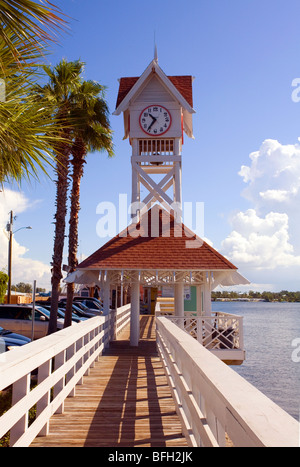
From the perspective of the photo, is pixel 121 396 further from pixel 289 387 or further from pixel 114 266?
pixel 289 387

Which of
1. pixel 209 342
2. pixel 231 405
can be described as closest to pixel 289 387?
pixel 209 342

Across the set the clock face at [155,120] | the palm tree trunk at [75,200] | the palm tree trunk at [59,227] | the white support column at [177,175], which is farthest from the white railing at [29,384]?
the palm tree trunk at [75,200]

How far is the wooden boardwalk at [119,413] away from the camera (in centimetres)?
553

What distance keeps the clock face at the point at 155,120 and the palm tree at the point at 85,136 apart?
334 cm

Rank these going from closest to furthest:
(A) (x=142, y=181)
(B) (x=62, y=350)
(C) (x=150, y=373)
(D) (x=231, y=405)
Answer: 1. (D) (x=231, y=405)
2. (B) (x=62, y=350)
3. (C) (x=150, y=373)
4. (A) (x=142, y=181)

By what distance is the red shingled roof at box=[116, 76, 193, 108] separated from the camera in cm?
1961

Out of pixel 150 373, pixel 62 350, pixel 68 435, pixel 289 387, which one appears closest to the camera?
pixel 68 435

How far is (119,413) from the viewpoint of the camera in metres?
Result: 6.89

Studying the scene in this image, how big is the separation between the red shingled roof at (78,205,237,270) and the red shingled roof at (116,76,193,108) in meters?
4.98

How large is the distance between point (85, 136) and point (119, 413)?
1750 cm

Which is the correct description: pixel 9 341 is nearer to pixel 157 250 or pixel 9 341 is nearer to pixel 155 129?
pixel 157 250

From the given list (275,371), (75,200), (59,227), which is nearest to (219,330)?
(59,227)
